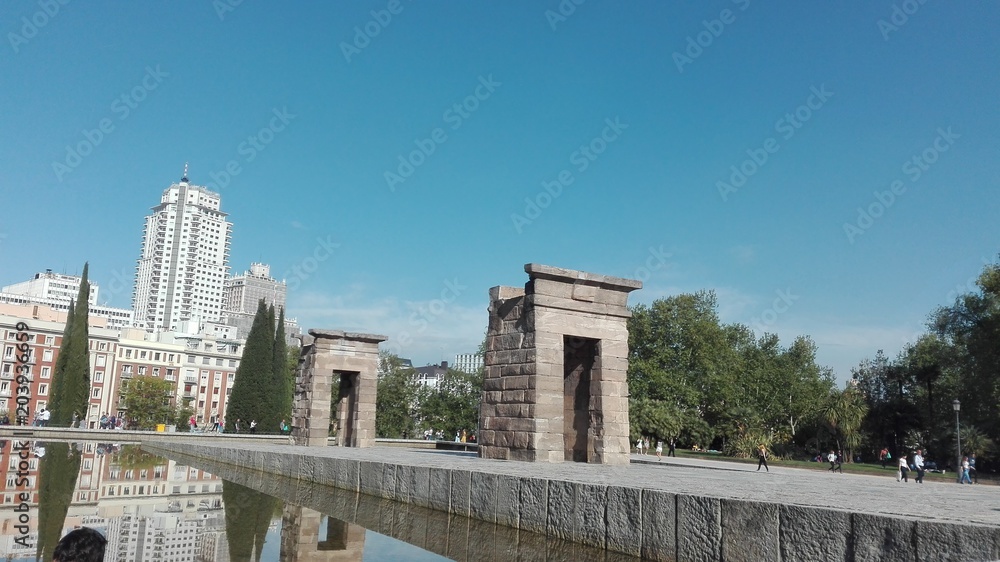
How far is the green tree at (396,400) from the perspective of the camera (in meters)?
55.0

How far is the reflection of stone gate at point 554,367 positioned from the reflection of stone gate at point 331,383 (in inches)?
435

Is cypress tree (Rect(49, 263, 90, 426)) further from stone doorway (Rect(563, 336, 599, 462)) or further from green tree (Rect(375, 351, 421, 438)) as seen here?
stone doorway (Rect(563, 336, 599, 462))

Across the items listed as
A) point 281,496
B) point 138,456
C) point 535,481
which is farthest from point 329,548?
point 138,456

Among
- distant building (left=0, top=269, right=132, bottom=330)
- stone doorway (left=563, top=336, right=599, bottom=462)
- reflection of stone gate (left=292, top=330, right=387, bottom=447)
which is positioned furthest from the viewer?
distant building (left=0, top=269, right=132, bottom=330)

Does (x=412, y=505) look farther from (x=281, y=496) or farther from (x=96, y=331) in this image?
(x=96, y=331)

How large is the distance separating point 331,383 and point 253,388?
83.2 feet

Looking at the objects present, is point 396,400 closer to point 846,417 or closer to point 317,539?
point 846,417

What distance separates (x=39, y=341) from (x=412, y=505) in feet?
249

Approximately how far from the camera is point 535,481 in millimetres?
8945

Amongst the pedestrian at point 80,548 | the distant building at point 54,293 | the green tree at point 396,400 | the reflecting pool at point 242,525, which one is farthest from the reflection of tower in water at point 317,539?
the distant building at point 54,293

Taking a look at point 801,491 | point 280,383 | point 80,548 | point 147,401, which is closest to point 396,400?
point 280,383

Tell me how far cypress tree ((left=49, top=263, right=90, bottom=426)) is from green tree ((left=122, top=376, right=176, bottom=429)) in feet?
84.6

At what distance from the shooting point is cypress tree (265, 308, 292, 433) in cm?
5152

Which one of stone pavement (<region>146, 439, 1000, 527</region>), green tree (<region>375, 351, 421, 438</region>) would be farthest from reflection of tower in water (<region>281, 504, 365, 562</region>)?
green tree (<region>375, 351, 421, 438</region>)
